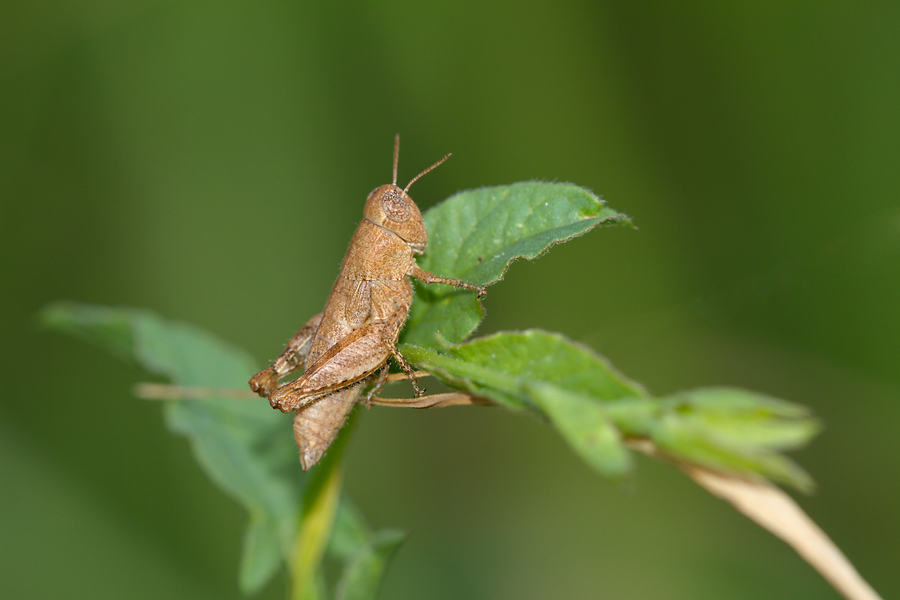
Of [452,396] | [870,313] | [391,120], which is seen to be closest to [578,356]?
[452,396]

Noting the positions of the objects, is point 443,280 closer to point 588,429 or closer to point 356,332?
point 356,332

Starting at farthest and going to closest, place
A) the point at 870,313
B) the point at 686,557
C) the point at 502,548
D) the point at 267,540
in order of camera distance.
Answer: the point at 502,548 < the point at 686,557 < the point at 870,313 < the point at 267,540

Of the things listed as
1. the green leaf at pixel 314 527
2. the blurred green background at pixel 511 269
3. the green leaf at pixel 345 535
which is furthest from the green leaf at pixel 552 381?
the blurred green background at pixel 511 269

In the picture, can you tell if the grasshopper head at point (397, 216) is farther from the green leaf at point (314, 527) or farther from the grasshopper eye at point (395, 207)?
the green leaf at point (314, 527)

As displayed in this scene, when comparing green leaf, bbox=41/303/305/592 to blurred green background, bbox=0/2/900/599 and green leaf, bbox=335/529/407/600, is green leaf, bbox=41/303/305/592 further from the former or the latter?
blurred green background, bbox=0/2/900/599

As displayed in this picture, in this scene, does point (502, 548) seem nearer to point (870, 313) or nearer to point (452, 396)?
point (870, 313)

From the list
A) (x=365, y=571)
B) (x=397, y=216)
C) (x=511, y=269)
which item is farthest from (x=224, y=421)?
(x=511, y=269)

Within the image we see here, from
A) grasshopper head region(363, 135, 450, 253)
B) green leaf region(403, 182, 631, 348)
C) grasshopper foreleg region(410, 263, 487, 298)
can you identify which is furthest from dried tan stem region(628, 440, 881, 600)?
grasshopper head region(363, 135, 450, 253)
